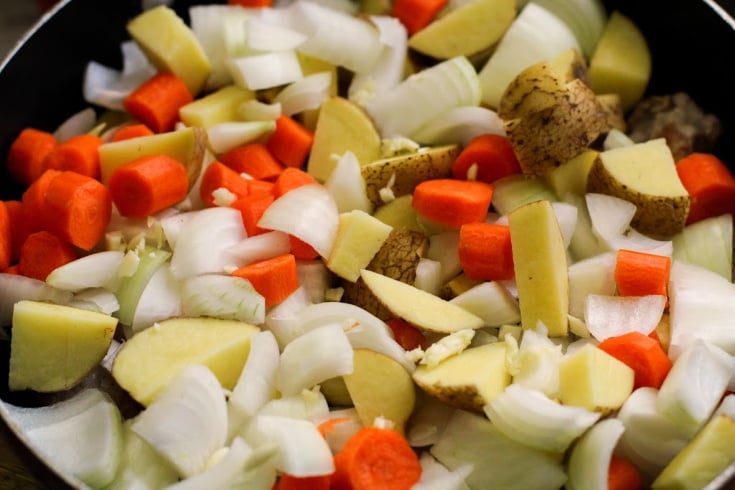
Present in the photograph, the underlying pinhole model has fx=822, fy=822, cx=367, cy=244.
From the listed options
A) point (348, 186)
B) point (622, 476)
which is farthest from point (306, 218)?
point (622, 476)

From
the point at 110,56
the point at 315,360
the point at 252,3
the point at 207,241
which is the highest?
the point at 252,3

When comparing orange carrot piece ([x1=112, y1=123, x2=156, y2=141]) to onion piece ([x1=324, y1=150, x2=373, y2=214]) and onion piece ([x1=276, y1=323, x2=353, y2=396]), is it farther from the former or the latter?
onion piece ([x1=276, y1=323, x2=353, y2=396])

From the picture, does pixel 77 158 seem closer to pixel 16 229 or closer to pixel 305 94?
pixel 16 229

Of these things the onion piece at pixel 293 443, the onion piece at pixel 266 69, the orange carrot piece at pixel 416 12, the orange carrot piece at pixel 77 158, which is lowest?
the onion piece at pixel 293 443

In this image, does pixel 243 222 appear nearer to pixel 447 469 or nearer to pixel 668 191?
pixel 447 469

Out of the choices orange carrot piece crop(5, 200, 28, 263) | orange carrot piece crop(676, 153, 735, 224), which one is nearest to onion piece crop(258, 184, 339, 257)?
orange carrot piece crop(5, 200, 28, 263)

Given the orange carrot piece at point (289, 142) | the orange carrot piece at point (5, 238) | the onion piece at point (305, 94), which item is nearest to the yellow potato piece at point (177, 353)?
the orange carrot piece at point (5, 238)

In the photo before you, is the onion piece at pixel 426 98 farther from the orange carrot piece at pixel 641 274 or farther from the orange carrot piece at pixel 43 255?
the orange carrot piece at pixel 43 255
